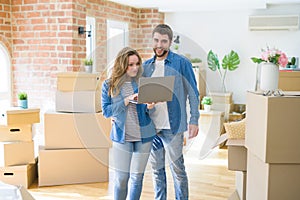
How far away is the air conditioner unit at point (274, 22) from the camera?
5.16 metres

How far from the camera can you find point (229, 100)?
17.6ft

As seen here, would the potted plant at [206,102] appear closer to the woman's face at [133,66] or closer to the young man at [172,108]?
the young man at [172,108]

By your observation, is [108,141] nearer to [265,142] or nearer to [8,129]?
[8,129]

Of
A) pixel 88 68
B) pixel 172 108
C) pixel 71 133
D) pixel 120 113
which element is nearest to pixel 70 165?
pixel 71 133

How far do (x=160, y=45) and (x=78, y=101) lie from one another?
4.39 ft

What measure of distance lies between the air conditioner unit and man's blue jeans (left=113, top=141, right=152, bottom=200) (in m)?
3.60

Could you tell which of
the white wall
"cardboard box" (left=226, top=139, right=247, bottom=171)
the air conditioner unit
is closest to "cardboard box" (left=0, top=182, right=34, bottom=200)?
"cardboard box" (left=226, top=139, right=247, bottom=171)

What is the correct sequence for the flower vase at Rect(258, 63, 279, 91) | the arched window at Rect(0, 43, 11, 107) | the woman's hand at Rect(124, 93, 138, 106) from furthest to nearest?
the arched window at Rect(0, 43, 11, 107) → the woman's hand at Rect(124, 93, 138, 106) → the flower vase at Rect(258, 63, 279, 91)

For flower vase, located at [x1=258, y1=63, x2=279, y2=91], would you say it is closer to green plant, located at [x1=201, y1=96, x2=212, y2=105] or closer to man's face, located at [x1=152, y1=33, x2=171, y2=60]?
man's face, located at [x1=152, y1=33, x2=171, y2=60]

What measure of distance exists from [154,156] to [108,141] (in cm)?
92

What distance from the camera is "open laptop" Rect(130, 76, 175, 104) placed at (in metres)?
2.02

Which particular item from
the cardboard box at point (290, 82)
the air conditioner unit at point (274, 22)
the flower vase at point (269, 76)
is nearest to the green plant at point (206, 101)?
the air conditioner unit at point (274, 22)

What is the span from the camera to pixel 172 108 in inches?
89.7

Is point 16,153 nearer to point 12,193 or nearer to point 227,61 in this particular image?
point 12,193
